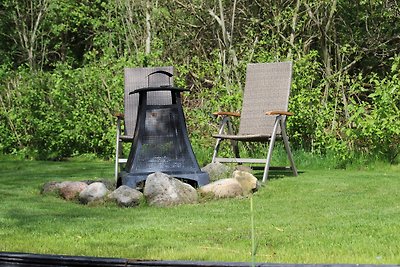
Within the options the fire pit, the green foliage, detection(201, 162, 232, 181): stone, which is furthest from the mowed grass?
the green foliage

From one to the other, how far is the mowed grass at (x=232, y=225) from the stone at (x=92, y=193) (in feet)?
0.28

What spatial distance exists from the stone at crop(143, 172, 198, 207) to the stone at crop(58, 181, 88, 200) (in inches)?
22.4

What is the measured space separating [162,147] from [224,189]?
75 centimetres

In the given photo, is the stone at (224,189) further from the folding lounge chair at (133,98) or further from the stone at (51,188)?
the folding lounge chair at (133,98)

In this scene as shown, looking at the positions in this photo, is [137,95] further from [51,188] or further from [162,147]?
[51,188]

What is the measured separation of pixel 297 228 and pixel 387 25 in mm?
6133

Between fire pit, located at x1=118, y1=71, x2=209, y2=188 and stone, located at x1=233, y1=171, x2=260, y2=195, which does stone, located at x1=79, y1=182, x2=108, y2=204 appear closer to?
fire pit, located at x1=118, y1=71, x2=209, y2=188

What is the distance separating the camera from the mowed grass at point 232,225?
379cm

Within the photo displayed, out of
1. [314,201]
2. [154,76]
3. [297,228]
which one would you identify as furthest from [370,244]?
[154,76]

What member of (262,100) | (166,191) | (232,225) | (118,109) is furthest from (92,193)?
(118,109)

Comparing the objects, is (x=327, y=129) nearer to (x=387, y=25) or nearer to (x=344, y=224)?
(x=387, y=25)

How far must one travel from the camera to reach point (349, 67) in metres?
10.0

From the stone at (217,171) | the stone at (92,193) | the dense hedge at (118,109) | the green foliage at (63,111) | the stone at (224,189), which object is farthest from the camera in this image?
the green foliage at (63,111)

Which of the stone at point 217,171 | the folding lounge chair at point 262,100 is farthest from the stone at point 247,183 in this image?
the folding lounge chair at point 262,100
